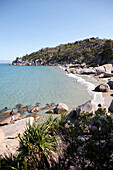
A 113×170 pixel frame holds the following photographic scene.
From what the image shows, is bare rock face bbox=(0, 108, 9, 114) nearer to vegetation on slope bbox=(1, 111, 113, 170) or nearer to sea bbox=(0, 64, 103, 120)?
sea bbox=(0, 64, 103, 120)

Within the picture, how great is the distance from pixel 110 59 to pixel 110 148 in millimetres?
60617

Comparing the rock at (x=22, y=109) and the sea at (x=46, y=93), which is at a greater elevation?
the sea at (x=46, y=93)

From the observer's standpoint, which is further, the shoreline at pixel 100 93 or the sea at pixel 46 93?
the sea at pixel 46 93

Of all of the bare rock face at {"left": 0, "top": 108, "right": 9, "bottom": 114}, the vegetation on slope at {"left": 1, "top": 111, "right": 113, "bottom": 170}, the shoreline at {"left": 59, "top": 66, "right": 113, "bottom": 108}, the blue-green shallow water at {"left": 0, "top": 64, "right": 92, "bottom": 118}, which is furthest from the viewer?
the blue-green shallow water at {"left": 0, "top": 64, "right": 92, "bottom": 118}

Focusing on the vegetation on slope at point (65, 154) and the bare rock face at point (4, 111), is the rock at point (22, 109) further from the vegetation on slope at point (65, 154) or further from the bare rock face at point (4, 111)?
the vegetation on slope at point (65, 154)

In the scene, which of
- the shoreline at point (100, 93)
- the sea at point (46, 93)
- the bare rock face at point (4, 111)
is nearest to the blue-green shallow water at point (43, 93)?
the sea at point (46, 93)

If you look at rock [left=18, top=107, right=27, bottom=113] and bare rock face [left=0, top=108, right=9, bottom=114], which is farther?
rock [left=18, top=107, right=27, bottom=113]

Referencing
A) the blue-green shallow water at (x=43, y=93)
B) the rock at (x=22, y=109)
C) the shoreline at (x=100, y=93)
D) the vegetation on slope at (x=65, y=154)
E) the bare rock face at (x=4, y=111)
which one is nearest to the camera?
the vegetation on slope at (x=65, y=154)

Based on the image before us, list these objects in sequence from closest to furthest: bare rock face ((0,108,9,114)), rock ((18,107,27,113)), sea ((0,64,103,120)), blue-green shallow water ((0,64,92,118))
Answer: bare rock face ((0,108,9,114)), rock ((18,107,27,113)), sea ((0,64,103,120)), blue-green shallow water ((0,64,92,118))

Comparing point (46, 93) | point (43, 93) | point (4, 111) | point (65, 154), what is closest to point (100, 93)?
point (46, 93)

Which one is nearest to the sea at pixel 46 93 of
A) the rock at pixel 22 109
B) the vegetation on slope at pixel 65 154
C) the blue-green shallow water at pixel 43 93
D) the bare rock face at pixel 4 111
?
the blue-green shallow water at pixel 43 93

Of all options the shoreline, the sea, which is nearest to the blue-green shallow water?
the sea

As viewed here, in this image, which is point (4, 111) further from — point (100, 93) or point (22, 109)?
point (100, 93)

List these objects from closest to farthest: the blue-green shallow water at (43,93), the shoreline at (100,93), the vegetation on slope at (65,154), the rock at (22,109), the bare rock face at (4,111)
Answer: the vegetation on slope at (65,154) < the bare rock face at (4,111) < the rock at (22,109) < the shoreline at (100,93) < the blue-green shallow water at (43,93)
